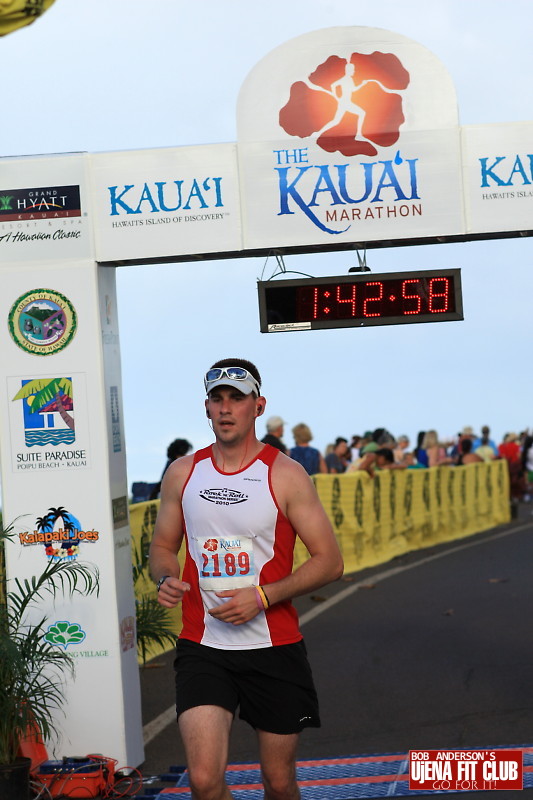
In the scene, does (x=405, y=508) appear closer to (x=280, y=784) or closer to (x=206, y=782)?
(x=280, y=784)

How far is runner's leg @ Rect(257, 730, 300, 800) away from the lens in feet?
20.4

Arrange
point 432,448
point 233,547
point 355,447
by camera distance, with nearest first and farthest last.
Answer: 1. point 233,547
2. point 432,448
3. point 355,447

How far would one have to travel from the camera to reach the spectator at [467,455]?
1185 inches

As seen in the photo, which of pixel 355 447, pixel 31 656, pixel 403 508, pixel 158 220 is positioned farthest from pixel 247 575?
pixel 355 447

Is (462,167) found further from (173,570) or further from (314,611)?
(314,611)

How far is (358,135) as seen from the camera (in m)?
8.80

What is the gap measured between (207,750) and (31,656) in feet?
8.61

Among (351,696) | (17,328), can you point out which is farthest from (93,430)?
(351,696)

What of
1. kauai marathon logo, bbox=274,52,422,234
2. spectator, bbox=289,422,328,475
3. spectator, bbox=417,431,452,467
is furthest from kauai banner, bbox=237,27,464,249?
spectator, bbox=417,431,452,467

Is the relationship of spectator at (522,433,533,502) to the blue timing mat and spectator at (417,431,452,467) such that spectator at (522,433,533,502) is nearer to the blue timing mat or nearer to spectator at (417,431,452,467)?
spectator at (417,431,452,467)

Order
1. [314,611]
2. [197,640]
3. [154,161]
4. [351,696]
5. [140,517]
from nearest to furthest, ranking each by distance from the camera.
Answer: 1. [197,640]
2. [154,161]
3. [351,696]
4. [140,517]
5. [314,611]

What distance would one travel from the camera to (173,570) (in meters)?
6.35

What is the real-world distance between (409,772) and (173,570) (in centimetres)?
284

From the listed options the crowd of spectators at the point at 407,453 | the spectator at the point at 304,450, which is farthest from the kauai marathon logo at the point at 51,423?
the spectator at the point at 304,450
